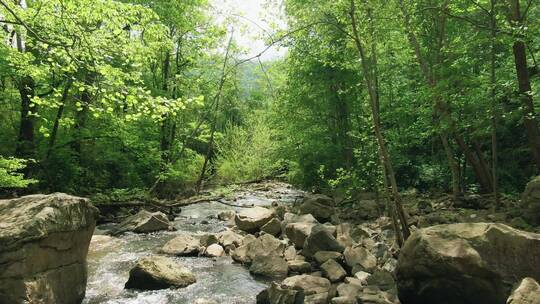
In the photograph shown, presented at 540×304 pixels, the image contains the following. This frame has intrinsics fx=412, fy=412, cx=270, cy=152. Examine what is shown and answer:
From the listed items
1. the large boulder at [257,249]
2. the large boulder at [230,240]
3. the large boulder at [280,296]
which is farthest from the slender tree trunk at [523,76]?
the large boulder at [230,240]

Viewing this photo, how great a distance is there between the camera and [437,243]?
671 cm

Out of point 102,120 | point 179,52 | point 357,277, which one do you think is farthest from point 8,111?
point 357,277

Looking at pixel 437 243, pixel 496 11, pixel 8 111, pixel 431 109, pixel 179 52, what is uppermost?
pixel 179 52

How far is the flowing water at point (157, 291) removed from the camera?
775 centimetres

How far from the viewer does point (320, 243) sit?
9805 millimetres

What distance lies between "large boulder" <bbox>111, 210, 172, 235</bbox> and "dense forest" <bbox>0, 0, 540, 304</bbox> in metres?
0.07

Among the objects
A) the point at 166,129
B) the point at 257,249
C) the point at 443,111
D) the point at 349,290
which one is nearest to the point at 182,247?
the point at 257,249

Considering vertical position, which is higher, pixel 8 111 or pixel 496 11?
pixel 496 11

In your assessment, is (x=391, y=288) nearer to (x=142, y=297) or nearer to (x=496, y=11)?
(x=142, y=297)

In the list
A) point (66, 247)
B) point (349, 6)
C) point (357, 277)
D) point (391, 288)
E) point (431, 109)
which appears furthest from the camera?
point (431, 109)

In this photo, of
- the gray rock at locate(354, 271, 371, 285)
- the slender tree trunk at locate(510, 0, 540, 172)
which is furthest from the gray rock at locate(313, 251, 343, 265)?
the slender tree trunk at locate(510, 0, 540, 172)

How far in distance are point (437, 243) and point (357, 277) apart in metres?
2.01

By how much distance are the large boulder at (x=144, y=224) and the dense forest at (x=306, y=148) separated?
0.07 m

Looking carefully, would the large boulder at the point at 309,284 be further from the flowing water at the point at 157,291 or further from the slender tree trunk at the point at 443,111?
the slender tree trunk at the point at 443,111
